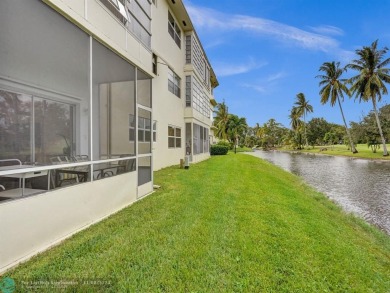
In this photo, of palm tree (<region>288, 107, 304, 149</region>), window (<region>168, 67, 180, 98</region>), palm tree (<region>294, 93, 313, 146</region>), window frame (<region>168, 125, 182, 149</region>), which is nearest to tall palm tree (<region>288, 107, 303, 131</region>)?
palm tree (<region>288, 107, 304, 149</region>)

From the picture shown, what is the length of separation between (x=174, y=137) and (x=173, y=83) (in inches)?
144

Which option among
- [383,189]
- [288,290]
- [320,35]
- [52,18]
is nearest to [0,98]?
[52,18]

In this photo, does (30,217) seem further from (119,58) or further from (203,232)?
(119,58)

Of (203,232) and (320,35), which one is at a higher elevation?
(320,35)

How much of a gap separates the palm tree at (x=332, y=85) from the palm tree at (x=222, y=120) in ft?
63.6

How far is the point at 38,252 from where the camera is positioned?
3.59 m

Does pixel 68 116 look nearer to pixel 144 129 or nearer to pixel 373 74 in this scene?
Answer: pixel 144 129

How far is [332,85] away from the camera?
41594 mm

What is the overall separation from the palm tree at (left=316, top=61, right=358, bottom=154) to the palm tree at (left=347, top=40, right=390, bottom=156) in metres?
4.15

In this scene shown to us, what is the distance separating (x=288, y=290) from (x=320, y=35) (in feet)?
151

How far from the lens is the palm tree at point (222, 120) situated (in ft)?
171

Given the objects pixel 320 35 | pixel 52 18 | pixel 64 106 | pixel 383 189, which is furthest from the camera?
pixel 320 35

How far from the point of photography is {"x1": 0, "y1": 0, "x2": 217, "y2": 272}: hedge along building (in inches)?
146

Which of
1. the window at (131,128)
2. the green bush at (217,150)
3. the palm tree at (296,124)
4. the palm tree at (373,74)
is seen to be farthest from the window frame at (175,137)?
the palm tree at (296,124)
